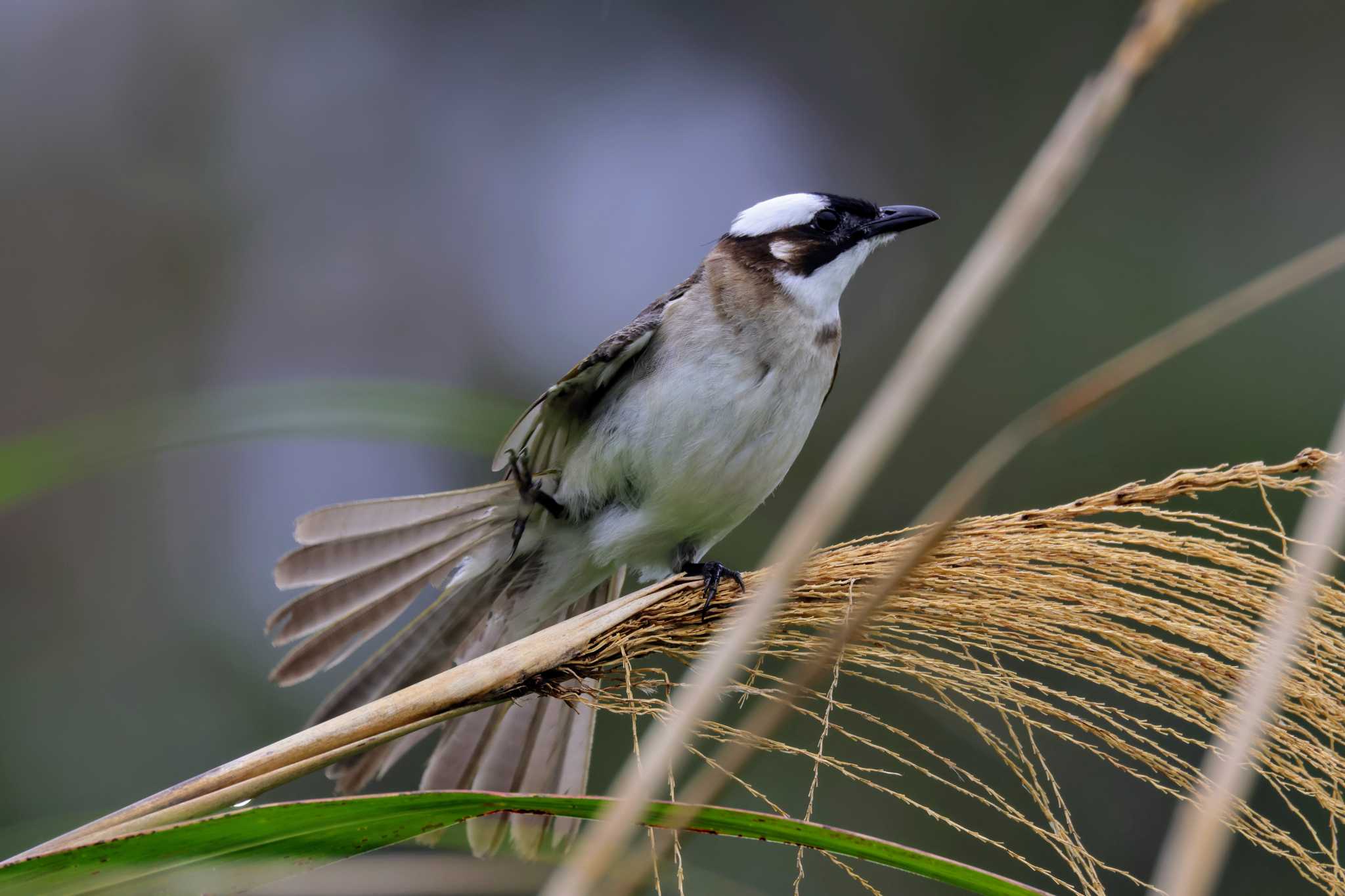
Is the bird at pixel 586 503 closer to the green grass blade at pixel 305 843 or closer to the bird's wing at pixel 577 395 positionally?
the bird's wing at pixel 577 395

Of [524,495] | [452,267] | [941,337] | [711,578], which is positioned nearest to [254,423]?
[711,578]

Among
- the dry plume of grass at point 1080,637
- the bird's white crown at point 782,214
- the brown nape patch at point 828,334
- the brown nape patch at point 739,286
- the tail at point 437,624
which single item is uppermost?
the bird's white crown at point 782,214

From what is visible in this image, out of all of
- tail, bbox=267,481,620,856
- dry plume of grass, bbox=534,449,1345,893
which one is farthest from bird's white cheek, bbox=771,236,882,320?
dry plume of grass, bbox=534,449,1345,893

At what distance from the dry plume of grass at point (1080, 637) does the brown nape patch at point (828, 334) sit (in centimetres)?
159

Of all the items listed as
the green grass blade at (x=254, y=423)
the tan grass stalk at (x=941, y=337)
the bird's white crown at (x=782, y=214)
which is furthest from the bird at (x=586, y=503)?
the tan grass stalk at (x=941, y=337)

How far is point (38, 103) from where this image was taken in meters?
7.80

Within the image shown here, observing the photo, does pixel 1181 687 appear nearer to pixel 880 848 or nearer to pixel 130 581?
pixel 880 848

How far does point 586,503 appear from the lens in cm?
326

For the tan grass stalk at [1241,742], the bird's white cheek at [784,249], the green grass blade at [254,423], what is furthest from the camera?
the bird's white cheek at [784,249]

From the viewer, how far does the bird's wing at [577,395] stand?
3.06m

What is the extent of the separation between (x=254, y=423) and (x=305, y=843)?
1.77 ft

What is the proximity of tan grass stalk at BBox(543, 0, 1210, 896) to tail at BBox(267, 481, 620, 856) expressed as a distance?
148cm

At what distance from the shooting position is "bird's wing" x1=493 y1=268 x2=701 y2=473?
3.06 meters

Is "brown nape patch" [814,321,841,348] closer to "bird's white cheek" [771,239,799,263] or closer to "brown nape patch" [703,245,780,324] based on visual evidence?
"brown nape patch" [703,245,780,324]
